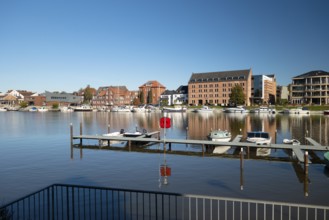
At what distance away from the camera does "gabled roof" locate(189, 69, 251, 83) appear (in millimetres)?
169000

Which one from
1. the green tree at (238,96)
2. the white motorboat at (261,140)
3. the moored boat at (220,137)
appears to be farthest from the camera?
the green tree at (238,96)

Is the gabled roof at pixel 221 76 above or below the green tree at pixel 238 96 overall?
above

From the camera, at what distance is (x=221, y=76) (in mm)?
176750

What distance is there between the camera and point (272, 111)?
5172 inches

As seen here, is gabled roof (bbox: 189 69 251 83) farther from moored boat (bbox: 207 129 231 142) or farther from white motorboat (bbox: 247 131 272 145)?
white motorboat (bbox: 247 131 272 145)

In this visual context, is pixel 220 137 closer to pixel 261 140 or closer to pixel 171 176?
pixel 261 140

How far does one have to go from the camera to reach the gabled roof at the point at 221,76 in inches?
6654

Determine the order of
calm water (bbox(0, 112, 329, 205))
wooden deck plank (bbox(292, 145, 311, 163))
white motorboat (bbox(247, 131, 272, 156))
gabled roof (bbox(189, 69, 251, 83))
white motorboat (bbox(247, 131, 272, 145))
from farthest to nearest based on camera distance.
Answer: gabled roof (bbox(189, 69, 251, 83)), white motorboat (bbox(247, 131, 272, 145)), white motorboat (bbox(247, 131, 272, 156)), wooden deck plank (bbox(292, 145, 311, 163)), calm water (bbox(0, 112, 329, 205))

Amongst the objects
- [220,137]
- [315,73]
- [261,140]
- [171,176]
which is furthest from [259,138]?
[315,73]

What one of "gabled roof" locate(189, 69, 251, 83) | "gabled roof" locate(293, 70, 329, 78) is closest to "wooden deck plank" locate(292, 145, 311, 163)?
"gabled roof" locate(293, 70, 329, 78)

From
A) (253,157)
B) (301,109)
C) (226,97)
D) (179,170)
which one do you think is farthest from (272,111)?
(179,170)

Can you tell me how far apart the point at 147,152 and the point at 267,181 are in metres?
17.6

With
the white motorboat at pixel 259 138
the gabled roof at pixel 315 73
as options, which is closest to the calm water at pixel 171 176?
the white motorboat at pixel 259 138

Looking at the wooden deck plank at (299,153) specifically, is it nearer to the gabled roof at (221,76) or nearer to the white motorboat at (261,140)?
the white motorboat at (261,140)
